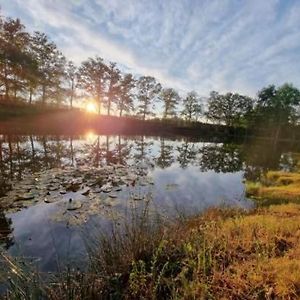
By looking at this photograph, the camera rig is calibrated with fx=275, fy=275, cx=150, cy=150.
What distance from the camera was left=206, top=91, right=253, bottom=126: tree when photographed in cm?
7194

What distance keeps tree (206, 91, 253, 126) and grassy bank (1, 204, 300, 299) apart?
69762 mm

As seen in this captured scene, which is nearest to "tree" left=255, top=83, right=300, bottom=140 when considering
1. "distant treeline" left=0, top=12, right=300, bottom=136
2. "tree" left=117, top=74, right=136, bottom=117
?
"distant treeline" left=0, top=12, right=300, bottom=136

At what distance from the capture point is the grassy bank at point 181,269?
3.61 m

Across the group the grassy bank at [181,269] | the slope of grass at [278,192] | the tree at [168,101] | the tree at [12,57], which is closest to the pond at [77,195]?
the slope of grass at [278,192]

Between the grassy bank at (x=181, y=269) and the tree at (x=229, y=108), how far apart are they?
6976 cm

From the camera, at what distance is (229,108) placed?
72375 millimetres

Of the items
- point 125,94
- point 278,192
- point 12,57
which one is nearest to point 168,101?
point 125,94

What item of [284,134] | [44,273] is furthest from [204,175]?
[284,134]

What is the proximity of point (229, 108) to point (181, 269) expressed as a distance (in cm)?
7212

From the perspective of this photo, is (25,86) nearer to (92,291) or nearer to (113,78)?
(113,78)

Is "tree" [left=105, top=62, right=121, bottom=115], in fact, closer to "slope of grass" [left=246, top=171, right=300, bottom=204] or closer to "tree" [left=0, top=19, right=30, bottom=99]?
"tree" [left=0, top=19, right=30, bottom=99]

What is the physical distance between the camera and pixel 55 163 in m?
14.9

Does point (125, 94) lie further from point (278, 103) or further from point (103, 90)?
point (278, 103)

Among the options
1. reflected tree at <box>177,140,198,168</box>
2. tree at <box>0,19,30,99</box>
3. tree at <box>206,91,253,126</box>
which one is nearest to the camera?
reflected tree at <box>177,140,198,168</box>
